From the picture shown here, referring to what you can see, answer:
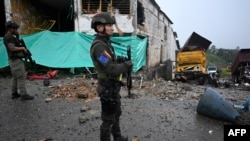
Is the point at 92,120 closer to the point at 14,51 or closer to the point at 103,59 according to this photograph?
the point at 103,59

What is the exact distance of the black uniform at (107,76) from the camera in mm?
2609

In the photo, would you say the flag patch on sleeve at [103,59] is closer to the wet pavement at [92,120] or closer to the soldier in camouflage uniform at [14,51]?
the wet pavement at [92,120]

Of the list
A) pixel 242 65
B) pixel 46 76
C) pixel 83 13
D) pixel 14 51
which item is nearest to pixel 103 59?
pixel 14 51

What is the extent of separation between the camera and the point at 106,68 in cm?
262

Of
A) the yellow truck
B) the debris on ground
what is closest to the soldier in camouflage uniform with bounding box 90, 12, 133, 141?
the debris on ground

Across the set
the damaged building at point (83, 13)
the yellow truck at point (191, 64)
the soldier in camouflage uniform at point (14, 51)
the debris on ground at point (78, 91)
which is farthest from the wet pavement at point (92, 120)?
the yellow truck at point (191, 64)

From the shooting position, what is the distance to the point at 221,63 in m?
38.3

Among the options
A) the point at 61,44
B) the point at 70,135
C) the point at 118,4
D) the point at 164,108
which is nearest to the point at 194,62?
the point at 118,4

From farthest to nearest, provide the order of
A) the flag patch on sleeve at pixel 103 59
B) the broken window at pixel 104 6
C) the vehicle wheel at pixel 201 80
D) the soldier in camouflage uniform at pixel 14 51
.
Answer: the vehicle wheel at pixel 201 80
the broken window at pixel 104 6
the soldier in camouflage uniform at pixel 14 51
the flag patch on sleeve at pixel 103 59

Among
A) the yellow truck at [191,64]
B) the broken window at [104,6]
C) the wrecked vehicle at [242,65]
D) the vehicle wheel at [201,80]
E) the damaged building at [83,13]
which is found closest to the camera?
the damaged building at [83,13]

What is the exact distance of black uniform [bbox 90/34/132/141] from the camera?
8.56 ft

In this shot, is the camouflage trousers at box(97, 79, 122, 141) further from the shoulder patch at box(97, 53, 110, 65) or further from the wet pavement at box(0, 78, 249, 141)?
the wet pavement at box(0, 78, 249, 141)

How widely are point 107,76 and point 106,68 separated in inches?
8.9

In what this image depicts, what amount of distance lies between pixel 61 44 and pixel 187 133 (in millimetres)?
7196
